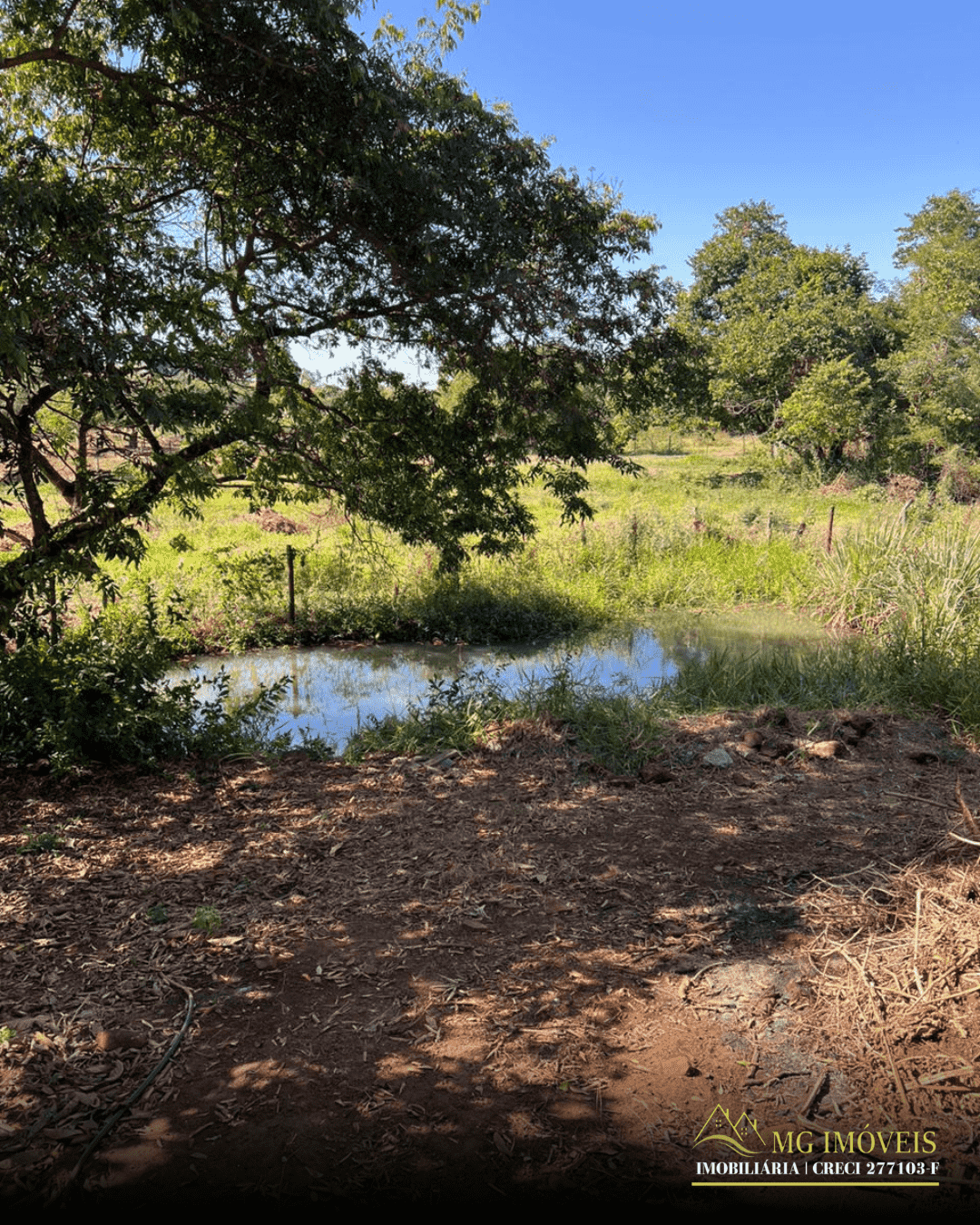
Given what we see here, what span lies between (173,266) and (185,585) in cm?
803

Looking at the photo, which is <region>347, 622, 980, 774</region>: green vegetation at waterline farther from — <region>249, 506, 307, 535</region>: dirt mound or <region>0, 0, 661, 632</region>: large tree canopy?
<region>249, 506, 307, 535</region>: dirt mound

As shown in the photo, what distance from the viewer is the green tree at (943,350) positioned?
26953mm

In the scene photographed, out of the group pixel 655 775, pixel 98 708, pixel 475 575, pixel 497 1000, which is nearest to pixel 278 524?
pixel 475 575

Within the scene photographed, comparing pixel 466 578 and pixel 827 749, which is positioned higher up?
pixel 466 578

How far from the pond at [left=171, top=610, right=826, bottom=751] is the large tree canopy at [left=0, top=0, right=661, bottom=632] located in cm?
259

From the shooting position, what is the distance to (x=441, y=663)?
464 inches

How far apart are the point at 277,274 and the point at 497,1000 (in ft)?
21.6

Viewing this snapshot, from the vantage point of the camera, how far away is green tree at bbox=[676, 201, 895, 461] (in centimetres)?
2734

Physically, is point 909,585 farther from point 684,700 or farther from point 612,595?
point 612,595

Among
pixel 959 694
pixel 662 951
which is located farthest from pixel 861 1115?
pixel 959 694

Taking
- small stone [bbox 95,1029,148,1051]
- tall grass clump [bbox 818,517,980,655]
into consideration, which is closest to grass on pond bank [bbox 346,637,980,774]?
tall grass clump [bbox 818,517,980,655]

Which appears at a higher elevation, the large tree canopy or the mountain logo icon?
the large tree canopy

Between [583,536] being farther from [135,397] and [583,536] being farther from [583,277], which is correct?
[135,397]

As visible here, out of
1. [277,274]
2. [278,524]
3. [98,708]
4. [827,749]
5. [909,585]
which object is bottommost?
[827,749]
